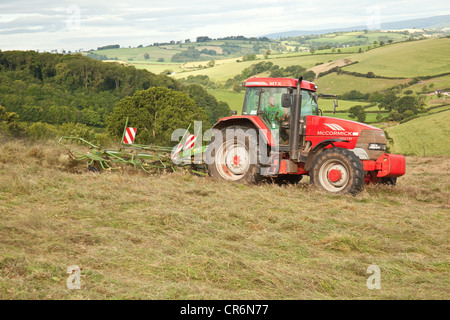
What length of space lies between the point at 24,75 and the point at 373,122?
54031 millimetres

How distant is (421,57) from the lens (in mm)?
83062

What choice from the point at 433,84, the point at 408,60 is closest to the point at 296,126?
the point at 433,84

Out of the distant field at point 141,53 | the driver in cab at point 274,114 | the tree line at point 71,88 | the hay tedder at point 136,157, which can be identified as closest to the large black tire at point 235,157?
the driver in cab at point 274,114

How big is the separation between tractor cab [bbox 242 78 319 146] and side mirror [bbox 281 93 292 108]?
1.40 feet

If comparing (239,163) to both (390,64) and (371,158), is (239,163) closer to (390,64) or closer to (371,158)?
(371,158)

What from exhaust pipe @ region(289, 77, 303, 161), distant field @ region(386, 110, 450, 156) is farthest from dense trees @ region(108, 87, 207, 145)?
exhaust pipe @ region(289, 77, 303, 161)

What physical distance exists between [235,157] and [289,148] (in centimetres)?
110

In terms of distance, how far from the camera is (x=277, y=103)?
9523 millimetres

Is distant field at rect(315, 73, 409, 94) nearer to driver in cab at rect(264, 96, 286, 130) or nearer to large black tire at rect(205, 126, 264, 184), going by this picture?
driver in cab at rect(264, 96, 286, 130)

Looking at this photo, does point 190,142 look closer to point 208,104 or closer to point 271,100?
point 271,100

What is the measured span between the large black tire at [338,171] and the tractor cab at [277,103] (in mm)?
940

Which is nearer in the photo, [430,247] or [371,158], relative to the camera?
[430,247]

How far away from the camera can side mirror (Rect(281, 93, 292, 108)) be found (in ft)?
28.8

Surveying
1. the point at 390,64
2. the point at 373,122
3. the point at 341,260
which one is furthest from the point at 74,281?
the point at 390,64
